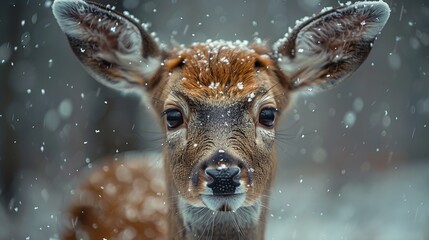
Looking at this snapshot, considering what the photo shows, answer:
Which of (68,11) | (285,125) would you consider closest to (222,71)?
(68,11)

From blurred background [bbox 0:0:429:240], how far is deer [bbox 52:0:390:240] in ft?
22.6

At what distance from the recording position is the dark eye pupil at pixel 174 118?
521 centimetres

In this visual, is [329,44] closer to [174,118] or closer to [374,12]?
[374,12]

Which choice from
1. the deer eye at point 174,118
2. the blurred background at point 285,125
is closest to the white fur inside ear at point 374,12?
the deer eye at point 174,118

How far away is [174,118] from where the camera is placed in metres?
5.22

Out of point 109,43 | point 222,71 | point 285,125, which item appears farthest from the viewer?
point 285,125

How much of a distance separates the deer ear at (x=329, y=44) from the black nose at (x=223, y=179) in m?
1.25

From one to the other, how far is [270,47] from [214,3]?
991cm

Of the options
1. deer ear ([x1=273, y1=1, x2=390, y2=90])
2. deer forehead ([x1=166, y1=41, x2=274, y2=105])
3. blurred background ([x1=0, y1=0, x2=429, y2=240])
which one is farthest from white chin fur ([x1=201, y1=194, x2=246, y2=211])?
blurred background ([x1=0, y1=0, x2=429, y2=240])

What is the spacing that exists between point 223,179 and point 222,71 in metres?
0.90

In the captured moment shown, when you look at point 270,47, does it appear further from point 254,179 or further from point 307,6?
point 307,6

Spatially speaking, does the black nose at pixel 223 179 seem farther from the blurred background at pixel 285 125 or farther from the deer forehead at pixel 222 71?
the blurred background at pixel 285 125

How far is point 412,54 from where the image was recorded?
13.8 metres

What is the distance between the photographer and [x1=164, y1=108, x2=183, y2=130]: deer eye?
521 centimetres
